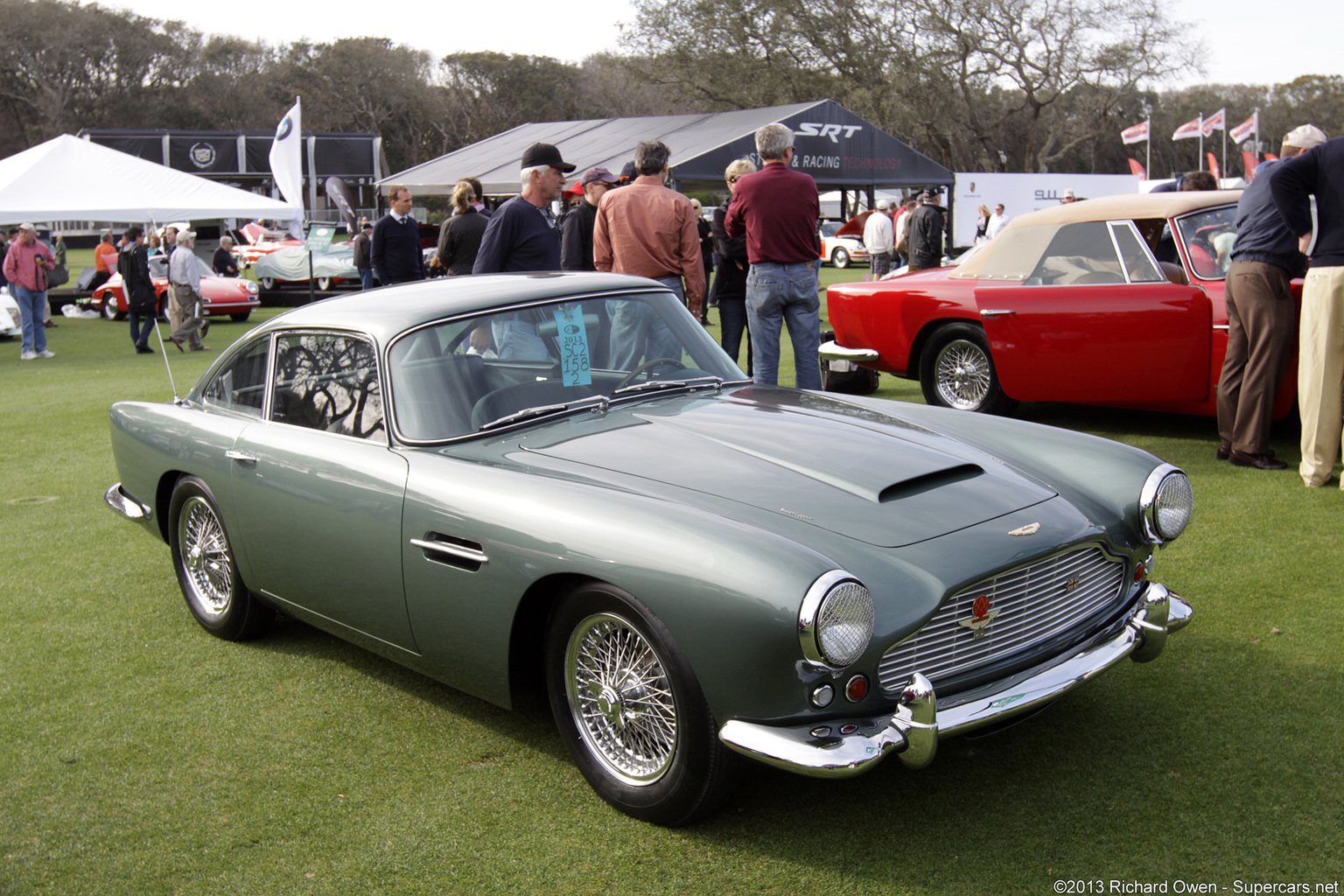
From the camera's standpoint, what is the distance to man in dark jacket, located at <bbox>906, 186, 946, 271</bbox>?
1475cm

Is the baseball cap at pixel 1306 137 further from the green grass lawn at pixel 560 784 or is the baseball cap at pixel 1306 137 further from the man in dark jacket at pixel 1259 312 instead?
the green grass lawn at pixel 560 784

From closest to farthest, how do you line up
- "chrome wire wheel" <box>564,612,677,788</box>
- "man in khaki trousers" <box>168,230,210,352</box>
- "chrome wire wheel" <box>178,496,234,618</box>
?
"chrome wire wheel" <box>564,612,677,788</box>
"chrome wire wheel" <box>178,496,234,618</box>
"man in khaki trousers" <box>168,230,210,352</box>

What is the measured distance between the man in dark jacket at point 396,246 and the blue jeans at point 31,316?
6.54 metres

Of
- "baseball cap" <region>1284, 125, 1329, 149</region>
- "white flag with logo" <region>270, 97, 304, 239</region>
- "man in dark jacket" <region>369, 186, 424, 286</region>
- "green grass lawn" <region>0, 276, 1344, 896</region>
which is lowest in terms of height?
"green grass lawn" <region>0, 276, 1344, 896</region>

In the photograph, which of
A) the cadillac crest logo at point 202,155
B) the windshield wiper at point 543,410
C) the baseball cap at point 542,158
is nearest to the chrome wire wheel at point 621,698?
the windshield wiper at point 543,410

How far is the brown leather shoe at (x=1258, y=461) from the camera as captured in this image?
631cm

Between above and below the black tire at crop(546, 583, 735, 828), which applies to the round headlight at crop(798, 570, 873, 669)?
above

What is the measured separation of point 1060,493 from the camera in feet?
11.1

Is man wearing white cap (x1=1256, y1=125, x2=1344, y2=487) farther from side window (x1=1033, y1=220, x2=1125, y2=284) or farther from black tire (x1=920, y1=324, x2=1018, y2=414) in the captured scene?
black tire (x1=920, y1=324, x2=1018, y2=414)

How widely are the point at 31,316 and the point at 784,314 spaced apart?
1269 cm

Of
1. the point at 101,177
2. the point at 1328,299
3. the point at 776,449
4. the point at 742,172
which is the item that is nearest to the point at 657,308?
the point at 776,449

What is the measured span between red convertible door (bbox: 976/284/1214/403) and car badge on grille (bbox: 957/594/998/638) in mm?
4547

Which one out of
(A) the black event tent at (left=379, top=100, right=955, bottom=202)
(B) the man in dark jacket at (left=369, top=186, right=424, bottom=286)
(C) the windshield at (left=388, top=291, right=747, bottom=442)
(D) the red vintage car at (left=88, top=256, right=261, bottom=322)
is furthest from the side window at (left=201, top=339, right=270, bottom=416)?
(D) the red vintage car at (left=88, top=256, right=261, bottom=322)

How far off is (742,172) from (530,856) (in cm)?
695
